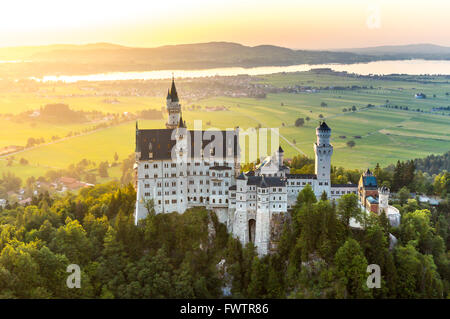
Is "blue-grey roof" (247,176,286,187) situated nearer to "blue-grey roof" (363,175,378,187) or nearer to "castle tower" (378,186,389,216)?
"blue-grey roof" (363,175,378,187)

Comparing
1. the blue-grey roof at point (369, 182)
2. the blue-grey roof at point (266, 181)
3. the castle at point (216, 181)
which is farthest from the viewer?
the blue-grey roof at point (369, 182)

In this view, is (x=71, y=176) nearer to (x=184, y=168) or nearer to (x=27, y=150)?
(x=27, y=150)

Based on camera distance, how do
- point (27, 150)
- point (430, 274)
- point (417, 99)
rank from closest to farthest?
point (430, 274) < point (27, 150) < point (417, 99)

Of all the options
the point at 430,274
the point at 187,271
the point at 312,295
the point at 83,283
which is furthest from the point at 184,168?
the point at 430,274

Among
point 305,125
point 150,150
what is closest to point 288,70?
point 305,125
